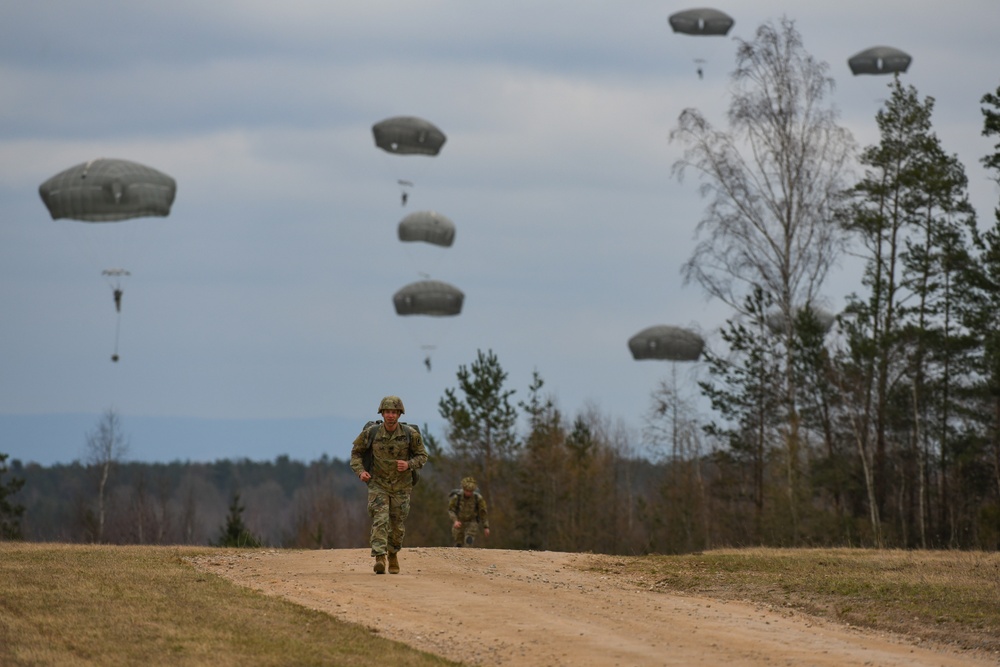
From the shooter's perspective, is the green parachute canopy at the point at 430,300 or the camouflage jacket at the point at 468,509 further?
the green parachute canopy at the point at 430,300

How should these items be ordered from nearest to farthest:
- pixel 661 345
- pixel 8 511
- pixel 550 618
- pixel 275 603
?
pixel 550 618
pixel 275 603
pixel 8 511
pixel 661 345

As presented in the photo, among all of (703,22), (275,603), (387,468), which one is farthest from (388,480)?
(703,22)

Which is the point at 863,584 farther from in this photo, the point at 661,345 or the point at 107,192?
the point at 661,345

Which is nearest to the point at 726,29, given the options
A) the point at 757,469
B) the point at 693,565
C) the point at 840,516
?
the point at 757,469

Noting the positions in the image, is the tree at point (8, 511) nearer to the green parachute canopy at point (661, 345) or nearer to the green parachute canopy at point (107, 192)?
the green parachute canopy at point (107, 192)

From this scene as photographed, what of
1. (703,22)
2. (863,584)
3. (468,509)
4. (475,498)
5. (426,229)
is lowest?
(863,584)

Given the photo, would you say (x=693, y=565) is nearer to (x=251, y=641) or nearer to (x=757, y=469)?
(x=251, y=641)

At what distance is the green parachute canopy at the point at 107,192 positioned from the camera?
4362 cm

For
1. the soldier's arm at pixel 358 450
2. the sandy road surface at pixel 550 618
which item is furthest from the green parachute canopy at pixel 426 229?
the soldier's arm at pixel 358 450

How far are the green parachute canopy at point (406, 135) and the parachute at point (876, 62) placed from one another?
1962 centimetres

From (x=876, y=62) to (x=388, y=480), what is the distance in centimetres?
5172

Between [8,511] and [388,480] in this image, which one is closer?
[388,480]

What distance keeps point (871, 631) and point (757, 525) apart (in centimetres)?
3712

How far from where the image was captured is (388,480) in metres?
17.8
